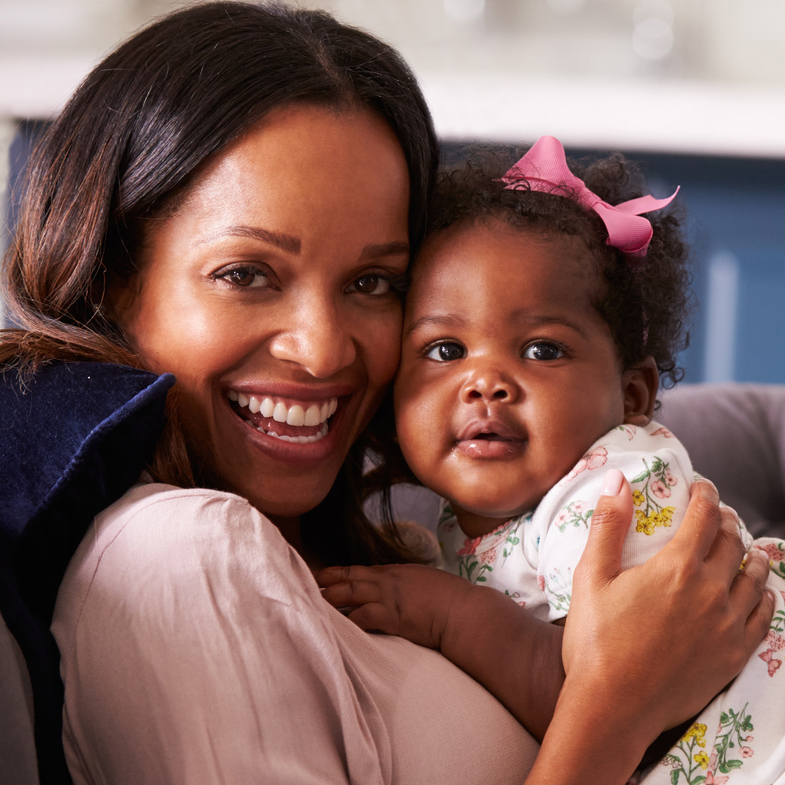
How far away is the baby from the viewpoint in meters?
1.04

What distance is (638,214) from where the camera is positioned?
1.32 metres

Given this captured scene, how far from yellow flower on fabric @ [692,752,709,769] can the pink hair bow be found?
25.9 inches

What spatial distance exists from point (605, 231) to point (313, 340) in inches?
18.9

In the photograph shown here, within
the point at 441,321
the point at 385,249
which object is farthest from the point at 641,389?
the point at 385,249

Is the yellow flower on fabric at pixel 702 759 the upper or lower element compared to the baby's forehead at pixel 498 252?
lower

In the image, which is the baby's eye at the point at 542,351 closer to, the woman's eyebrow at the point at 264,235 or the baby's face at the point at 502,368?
the baby's face at the point at 502,368

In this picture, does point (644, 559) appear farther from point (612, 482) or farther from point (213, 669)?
point (213, 669)

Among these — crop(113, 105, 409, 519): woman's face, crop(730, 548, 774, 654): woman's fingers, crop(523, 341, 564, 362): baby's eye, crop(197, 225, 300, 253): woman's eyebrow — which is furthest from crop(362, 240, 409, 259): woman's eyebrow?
crop(730, 548, 774, 654): woman's fingers

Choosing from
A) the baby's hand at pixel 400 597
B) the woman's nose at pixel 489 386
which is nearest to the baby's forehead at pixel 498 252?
the woman's nose at pixel 489 386

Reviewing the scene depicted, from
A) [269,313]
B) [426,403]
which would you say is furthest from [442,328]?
[269,313]

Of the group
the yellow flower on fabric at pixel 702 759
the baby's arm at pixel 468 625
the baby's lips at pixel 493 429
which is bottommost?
the yellow flower on fabric at pixel 702 759

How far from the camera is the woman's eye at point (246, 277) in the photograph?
106 centimetres

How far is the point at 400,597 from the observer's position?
1111 millimetres

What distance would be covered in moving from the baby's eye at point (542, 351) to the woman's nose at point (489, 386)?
2.0 inches
